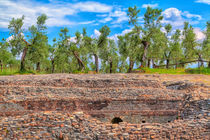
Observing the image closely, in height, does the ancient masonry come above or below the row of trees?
below

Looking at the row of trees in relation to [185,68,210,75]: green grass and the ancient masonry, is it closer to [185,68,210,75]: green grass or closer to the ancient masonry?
[185,68,210,75]: green grass

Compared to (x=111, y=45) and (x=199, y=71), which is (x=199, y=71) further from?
(x=111, y=45)

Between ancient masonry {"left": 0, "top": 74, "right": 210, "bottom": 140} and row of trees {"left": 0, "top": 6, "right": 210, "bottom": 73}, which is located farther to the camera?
row of trees {"left": 0, "top": 6, "right": 210, "bottom": 73}

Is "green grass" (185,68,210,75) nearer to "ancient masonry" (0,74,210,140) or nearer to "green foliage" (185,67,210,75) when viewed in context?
"green foliage" (185,67,210,75)

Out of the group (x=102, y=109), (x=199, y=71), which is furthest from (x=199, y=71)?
(x=102, y=109)

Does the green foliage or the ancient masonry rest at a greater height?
the green foliage

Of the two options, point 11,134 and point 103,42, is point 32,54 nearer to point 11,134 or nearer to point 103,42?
point 103,42

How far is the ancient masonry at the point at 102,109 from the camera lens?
27.2ft

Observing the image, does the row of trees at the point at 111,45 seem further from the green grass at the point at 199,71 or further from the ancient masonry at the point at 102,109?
the ancient masonry at the point at 102,109

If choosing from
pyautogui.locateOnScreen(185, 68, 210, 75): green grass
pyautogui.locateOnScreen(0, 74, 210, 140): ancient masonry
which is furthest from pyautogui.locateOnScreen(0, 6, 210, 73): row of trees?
pyautogui.locateOnScreen(0, 74, 210, 140): ancient masonry

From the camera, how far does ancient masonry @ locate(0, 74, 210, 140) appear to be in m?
8.29

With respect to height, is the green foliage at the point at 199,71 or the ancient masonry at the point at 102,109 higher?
the green foliage at the point at 199,71

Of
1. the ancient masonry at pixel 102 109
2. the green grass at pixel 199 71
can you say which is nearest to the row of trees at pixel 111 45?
the green grass at pixel 199 71

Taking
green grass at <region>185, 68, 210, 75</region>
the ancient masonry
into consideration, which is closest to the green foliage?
green grass at <region>185, 68, 210, 75</region>
